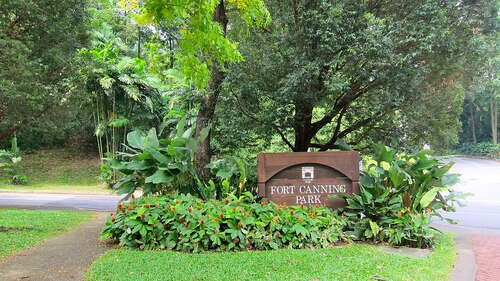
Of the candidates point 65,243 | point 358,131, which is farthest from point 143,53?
point 65,243

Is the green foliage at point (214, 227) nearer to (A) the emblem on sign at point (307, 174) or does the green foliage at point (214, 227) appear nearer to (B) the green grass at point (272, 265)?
(B) the green grass at point (272, 265)

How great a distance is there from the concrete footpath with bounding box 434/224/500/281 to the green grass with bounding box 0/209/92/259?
22.0 ft

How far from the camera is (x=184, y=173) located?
26.5 feet

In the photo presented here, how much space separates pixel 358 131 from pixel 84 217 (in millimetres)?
7428

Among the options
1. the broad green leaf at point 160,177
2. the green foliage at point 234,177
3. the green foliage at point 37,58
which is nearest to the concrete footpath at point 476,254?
the green foliage at point 234,177

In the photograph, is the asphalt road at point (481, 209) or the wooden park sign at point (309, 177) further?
the asphalt road at point (481, 209)

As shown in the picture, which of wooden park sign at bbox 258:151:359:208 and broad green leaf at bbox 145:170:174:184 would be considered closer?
broad green leaf at bbox 145:170:174:184

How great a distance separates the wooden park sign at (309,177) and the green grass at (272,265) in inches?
61.9

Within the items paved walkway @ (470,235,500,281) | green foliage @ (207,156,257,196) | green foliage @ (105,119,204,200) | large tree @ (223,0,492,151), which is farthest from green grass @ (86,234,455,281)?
large tree @ (223,0,492,151)

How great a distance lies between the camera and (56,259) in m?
5.93

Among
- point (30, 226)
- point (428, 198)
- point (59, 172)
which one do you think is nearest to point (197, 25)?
point (428, 198)

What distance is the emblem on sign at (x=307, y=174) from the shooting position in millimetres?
7770

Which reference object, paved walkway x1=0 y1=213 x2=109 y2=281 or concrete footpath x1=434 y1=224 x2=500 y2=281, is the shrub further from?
concrete footpath x1=434 y1=224 x2=500 y2=281

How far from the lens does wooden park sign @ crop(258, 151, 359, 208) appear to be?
771 cm
